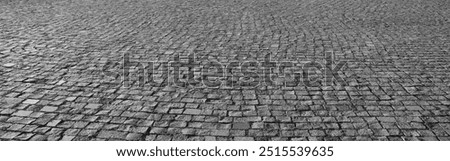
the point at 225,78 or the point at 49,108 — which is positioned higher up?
the point at 225,78

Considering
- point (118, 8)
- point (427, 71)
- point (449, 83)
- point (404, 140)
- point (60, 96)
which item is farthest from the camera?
point (118, 8)

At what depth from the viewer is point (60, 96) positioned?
5488mm

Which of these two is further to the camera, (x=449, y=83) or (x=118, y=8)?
(x=118, y=8)

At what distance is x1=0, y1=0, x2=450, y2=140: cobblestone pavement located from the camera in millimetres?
4707

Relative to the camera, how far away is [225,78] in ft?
20.4

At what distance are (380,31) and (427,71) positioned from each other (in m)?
2.81

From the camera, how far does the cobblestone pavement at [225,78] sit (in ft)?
15.4

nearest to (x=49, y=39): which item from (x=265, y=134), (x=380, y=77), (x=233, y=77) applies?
(x=233, y=77)

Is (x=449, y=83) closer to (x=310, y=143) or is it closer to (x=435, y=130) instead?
(x=435, y=130)

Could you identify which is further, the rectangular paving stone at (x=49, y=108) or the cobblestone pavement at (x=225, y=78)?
the rectangular paving stone at (x=49, y=108)

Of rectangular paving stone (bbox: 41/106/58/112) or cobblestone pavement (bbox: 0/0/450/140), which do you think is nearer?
cobblestone pavement (bbox: 0/0/450/140)

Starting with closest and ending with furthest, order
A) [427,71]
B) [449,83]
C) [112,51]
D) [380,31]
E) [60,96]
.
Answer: [60,96] → [449,83] → [427,71] → [112,51] → [380,31]

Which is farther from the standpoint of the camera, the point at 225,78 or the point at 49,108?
the point at 225,78

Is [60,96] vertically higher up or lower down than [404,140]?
higher up
